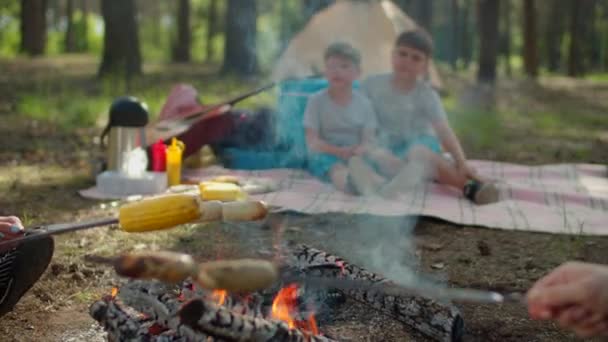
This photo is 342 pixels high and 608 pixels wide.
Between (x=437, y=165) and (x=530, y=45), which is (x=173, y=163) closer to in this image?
(x=437, y=165)

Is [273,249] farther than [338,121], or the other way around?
[338,121]

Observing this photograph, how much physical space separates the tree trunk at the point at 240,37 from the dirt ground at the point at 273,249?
7759 millimetres

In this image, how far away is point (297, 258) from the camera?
10.3ft

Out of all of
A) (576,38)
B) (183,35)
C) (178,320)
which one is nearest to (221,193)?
(178,320)

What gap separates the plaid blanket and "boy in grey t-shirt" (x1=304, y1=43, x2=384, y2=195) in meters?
0.19

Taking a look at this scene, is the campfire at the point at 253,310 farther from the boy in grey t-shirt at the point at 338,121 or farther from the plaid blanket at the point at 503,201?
the boy in grey t-shirt at the point at 338,121

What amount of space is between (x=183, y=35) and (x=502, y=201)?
15775mm

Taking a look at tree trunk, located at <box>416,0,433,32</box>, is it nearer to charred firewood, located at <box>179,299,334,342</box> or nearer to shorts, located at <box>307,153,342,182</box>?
shorts, located at <box>307,153,342,182</box>

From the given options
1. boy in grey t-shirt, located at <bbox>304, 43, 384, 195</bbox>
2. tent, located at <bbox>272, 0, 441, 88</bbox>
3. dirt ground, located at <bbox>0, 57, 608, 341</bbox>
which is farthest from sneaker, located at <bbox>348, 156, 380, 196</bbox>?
tent, located at <bbox>272, 0, 441, 88</bbox>

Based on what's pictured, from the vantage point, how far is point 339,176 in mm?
5480

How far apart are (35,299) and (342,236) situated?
1.80m

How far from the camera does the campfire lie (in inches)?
84.2

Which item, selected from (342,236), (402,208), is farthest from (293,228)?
(402,208)

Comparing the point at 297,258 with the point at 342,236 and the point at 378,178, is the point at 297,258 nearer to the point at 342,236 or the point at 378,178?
the point at 342,236
